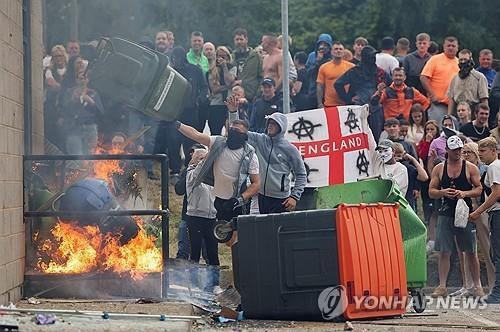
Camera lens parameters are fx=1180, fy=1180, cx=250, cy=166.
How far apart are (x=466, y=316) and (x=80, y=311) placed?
12.5 feet

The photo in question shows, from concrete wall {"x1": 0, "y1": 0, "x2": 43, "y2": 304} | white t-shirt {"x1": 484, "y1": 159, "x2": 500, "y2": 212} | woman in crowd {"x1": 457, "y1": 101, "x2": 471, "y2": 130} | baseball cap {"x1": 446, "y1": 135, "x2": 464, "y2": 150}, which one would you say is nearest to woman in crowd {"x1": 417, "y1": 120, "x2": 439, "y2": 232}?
woman in crowd {"x1": 457, "y1": 101, "x2": 471, "y2": 130}

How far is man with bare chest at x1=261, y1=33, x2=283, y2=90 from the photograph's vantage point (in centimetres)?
1630

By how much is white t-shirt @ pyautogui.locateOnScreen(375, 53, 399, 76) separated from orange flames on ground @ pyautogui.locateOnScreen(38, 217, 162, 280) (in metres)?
6.60

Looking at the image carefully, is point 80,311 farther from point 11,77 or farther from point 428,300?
point 428,300

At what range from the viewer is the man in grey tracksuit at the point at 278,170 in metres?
12.4

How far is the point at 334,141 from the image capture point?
45.5 ft

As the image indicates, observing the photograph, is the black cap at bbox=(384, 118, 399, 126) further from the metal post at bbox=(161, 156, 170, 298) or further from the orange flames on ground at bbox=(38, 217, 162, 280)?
the orange flames on ground at bbox=(38, 217, 162, 280)

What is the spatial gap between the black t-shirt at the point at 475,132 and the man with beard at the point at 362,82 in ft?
4.32

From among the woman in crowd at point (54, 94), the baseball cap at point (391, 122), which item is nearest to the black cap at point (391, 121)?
the baseball cap at point (391, 122)

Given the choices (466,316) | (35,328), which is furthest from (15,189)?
(466,316)

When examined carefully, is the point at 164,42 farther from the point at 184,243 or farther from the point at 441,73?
the point at 441,73

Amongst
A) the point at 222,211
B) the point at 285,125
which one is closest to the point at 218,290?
the point at 222,211

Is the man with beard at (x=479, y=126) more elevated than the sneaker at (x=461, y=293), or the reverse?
the man with beard at (x=479, y=126)

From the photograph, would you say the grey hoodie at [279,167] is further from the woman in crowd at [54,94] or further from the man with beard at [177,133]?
the woman in crowd at [54,94]
